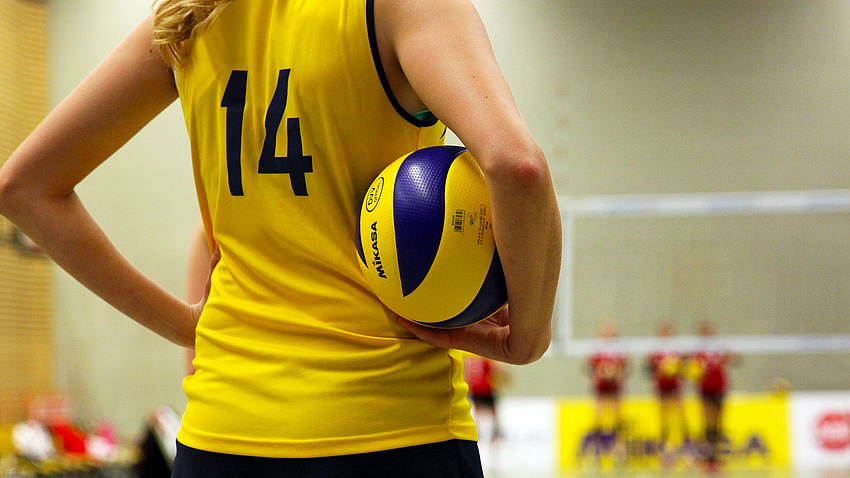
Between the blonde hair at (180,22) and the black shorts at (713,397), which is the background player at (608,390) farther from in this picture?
the blonde hair at (180,22)

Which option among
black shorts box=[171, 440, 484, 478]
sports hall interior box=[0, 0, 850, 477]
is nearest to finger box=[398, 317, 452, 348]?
black shorts box=[171, 440, 484, 478]

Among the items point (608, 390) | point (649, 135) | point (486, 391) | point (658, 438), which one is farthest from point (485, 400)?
point (649, 135)

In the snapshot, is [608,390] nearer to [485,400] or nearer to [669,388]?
[669,388]

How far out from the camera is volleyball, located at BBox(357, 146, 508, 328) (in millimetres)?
921

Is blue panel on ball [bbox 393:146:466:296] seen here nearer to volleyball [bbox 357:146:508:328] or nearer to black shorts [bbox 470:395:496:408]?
volleyball [bbox 357:146:508:328]

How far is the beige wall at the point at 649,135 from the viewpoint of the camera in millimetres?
10594

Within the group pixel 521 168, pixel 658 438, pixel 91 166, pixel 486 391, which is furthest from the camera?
pixel 658 438

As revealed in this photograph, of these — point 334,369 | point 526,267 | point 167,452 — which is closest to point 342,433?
point 334,369

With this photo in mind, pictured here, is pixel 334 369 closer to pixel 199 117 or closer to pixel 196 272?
pixel 199 117

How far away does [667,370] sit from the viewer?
33.1 ft

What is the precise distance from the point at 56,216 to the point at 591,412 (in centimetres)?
946

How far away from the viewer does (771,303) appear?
10477 millimetres

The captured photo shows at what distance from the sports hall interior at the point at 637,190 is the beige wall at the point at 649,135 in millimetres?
26

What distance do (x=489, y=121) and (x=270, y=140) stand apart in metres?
0.29
